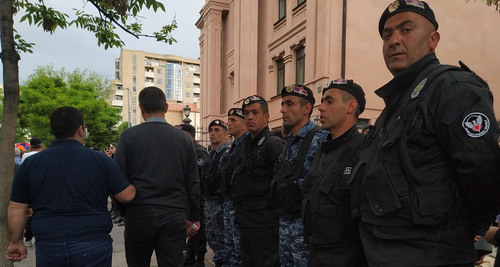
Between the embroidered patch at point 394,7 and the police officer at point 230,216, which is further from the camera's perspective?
the police officer at point 230,216

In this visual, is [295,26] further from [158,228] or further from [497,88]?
[158,228]

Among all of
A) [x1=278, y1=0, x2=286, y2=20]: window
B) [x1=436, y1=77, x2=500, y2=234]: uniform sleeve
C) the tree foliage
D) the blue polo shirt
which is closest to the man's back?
the blue polo shirt

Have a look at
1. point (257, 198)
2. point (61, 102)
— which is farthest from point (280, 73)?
point (61, 102)

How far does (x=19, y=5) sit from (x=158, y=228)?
118 inches

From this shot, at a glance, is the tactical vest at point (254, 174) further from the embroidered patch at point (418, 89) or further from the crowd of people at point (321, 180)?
the embroidered patch at point (418, 89)

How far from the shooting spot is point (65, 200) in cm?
225

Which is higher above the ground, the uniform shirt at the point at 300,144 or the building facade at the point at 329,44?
the building facade at the point at 329,44

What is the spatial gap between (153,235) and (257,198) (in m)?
1.20

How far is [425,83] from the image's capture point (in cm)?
149

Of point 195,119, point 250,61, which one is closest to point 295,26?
point 250,61

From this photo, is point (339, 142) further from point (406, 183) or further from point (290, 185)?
point (406, 183)

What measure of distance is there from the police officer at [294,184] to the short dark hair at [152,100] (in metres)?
1.27

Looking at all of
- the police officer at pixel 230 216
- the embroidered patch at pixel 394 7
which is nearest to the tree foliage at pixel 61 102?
the police officer at pixel 230 216

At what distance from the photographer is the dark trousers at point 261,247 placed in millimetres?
3369
